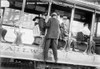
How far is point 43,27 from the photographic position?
1045 centimetres

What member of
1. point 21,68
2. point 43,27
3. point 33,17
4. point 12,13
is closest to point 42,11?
point 33,17

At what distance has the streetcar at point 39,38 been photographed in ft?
32.8

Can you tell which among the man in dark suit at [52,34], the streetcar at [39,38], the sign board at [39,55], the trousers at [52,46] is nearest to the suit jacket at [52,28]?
the man in dark suit at [52,34]

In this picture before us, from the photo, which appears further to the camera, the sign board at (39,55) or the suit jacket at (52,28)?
the suit jacket at (52,28)

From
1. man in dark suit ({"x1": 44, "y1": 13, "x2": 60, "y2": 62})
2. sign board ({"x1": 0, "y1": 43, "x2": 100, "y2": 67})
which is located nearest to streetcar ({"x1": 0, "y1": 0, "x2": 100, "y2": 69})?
sign board ({"x1": 0, "y1": 43, "x2": 100, "y2": 67})

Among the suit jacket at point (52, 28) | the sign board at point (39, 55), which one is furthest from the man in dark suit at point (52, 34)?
the sign board at point (39, 55)

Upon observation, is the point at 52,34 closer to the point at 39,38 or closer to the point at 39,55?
the point at 39,55

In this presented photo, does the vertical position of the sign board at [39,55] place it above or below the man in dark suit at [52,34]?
below

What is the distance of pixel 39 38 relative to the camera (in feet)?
36.6

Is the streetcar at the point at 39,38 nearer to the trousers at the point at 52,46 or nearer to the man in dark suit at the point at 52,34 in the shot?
the trousers at the point at 52,46

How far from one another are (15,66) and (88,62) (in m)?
3.73

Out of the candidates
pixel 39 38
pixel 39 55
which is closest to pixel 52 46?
pixel 39 55

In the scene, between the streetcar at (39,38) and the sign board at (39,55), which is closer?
the sign board at (39,55)

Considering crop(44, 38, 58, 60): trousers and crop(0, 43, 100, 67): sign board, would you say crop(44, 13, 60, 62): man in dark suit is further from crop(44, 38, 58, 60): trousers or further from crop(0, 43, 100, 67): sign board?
crop(0, 43, 100, 67): sign board
